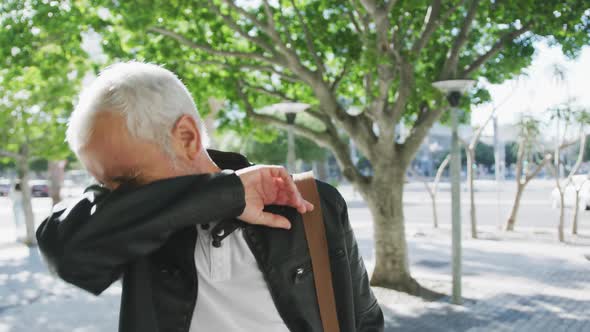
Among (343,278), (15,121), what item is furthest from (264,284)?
(15,121)

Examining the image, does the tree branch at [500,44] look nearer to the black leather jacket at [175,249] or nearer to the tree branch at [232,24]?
the tree branch at [232,24]

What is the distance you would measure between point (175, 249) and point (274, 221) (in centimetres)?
22

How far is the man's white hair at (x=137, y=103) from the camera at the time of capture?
109 cm

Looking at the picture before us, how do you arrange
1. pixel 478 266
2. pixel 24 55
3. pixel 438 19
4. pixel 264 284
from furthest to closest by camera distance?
pixel 478 266, pixel 438 19, pixel 24 55, pixel 264 284

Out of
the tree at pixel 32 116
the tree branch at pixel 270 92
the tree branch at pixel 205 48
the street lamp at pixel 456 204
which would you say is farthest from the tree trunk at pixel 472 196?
the tree at pixel 32 116

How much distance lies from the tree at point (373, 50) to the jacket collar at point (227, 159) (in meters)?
5.41

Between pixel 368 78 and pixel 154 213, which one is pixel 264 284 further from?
pixel 368 78

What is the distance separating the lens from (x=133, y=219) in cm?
102

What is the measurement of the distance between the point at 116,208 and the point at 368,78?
725 centimetres

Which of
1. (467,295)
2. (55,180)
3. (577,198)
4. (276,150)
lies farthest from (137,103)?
(276,150)

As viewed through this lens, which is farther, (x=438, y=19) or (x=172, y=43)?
(x=172, y=43)

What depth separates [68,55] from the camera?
309 inches

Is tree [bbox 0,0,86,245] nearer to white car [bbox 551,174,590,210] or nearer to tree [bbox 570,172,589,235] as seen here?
tree [bbox 570,172,589,235]

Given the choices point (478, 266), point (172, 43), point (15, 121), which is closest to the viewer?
point (172, 43)
